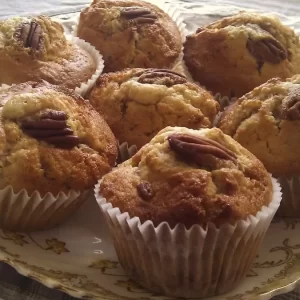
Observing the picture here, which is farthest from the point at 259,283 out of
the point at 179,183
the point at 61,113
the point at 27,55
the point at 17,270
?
the point at 27,55

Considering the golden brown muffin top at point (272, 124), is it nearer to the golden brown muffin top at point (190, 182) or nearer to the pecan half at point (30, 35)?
the golden brown muffin top at point (190, 182)

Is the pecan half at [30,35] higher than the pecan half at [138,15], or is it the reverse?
the pecan half at [138,15]

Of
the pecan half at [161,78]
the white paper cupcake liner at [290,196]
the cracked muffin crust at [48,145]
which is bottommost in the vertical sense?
the white paper cupcake liner at [290,196]

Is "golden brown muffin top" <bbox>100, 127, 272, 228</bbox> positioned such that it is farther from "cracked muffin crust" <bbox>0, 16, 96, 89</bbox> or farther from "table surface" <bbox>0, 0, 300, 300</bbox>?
"table surface" <bbox>0, 0, 300, 300</bbox>

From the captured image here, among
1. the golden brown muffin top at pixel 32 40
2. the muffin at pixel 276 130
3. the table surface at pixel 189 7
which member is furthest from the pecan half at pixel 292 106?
the table surface at pixel 189 7

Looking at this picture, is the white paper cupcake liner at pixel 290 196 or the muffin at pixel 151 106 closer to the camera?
the white paper cupcake liner at pixel 290 196

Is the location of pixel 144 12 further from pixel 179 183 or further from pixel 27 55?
pixel 179 183

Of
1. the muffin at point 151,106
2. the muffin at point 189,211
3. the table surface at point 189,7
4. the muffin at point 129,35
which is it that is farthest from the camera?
the table surface at point 189,7
